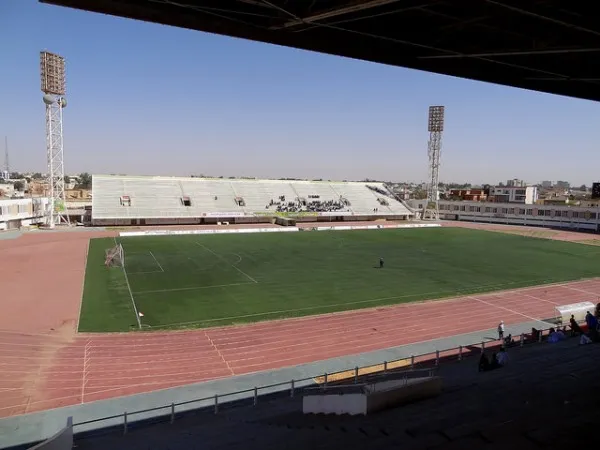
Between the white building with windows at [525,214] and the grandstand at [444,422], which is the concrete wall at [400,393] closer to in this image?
the grandstand at [444,422]

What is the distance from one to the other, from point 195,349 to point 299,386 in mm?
5606

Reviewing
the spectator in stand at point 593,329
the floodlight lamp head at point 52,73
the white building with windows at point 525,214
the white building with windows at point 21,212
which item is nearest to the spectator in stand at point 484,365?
the spectator in stand at point 593,329

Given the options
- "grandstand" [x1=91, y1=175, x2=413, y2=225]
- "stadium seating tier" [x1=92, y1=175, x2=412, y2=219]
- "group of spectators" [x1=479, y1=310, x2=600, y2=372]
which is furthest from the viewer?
"stadium seating tier" [x1=92, y1=175, x2=412, y2=219]

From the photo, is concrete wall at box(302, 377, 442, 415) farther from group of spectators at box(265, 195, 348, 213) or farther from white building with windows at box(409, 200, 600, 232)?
white building with windows at box(409, 200, 600, 232)

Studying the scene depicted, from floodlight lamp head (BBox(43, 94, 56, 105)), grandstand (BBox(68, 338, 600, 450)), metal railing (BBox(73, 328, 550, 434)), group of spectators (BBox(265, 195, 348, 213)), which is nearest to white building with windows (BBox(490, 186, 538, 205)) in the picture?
group of spectators (BBox(265, 195, 348, 213))

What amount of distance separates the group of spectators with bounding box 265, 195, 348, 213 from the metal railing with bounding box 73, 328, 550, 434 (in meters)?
59.5

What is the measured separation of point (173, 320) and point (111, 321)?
10.0ft

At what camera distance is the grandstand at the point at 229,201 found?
217 feet

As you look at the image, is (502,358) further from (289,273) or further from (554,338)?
(289,273)

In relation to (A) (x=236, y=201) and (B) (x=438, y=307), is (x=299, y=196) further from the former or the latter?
(B) (x=438, y=307)

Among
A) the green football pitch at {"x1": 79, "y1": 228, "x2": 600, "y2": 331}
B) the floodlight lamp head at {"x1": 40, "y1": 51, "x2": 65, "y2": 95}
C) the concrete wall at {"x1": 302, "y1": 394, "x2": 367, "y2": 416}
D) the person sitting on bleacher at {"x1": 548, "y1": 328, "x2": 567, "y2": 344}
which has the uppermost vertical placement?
the floodlight lamp head at {"x1": 40, "y1": 51, "x2": 65, "y2": 95}

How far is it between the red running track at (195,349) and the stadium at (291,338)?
3.8 inches

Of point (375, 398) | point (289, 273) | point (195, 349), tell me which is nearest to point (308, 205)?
point (289, 273)

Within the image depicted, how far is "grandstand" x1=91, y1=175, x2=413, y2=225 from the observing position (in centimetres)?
6612
